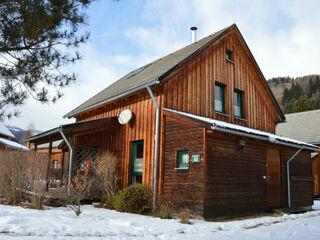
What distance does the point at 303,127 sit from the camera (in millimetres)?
22297

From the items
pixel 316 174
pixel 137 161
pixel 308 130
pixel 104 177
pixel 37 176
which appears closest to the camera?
pixel 37 176

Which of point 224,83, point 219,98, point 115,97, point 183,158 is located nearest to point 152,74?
point 115,97

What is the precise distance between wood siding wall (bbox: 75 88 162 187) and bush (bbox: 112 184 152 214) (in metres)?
0.64

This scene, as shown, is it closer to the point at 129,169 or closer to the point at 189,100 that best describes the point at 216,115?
the point at 189,100

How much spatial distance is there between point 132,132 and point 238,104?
202 inches

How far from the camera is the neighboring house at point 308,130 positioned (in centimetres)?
1891

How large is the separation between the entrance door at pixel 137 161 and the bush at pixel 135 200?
1.66 m

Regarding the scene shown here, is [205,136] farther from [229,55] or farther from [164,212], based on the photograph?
[229,55]

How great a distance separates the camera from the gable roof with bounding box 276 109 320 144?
2069cm

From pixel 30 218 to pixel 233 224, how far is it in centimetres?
501

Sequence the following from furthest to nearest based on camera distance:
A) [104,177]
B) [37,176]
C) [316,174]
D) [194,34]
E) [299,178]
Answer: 1. [316,174]
2. [194,34]
3. [299,178]
4. [104,177]
5. [37,176]

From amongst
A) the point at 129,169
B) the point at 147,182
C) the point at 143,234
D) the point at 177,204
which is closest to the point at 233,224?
the point at 177,204

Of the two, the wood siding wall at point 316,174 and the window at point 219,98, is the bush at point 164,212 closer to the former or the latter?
the window at point 219,98

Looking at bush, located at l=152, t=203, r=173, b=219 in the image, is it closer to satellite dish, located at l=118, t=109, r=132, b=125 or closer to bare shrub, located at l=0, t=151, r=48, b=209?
bare shrub, located at l=0, t=151, r=48, b=209
